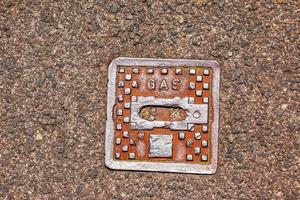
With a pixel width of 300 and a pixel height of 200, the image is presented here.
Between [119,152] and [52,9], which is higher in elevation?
[52,9]

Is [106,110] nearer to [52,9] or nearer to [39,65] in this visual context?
[39,65]

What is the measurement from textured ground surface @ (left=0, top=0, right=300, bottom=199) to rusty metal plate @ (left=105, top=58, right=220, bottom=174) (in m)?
0.04

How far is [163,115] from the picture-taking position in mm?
2506

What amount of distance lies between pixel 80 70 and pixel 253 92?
873 mm

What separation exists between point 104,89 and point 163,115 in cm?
33

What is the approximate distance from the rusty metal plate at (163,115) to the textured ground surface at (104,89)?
0.04 meters

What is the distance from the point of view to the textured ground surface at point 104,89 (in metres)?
2.45

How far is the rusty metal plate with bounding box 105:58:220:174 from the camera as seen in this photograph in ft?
8.12

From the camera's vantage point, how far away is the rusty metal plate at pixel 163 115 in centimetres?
247

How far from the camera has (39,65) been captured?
255cm

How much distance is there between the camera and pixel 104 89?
254cm

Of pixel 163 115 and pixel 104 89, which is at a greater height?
pixel 104 89

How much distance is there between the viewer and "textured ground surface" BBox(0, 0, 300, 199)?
245 centimetres

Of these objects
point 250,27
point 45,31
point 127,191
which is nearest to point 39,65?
point 45,31
